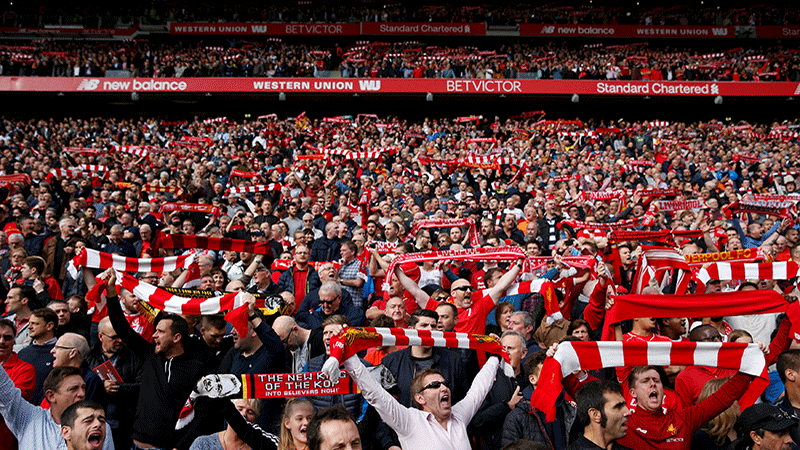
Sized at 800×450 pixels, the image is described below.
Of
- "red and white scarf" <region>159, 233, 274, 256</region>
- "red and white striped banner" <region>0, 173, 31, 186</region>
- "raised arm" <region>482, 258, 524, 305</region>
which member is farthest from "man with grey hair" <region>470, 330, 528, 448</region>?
"red and white striped banner" <region>0, 173, 31, 186</region>

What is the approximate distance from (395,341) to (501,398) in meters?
0.76

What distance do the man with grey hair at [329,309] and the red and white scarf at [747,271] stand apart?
3204 millimetres

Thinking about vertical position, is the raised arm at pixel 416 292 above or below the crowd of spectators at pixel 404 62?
below

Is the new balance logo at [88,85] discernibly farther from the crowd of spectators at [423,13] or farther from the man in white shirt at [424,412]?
the man in white shirt at [424,412]

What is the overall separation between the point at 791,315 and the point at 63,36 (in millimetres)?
37052

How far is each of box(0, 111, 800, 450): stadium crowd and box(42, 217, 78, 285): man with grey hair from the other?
3 centimetres

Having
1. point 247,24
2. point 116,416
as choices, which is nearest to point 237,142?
point 116,416

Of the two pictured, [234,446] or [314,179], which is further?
[314,179]

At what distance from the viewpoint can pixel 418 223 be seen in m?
8.83

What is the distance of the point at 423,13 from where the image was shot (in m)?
35.7

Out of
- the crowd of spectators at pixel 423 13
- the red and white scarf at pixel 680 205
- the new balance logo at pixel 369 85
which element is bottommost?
the red and white scarf at pixel 680 205

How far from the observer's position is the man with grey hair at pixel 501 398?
11.2 feet

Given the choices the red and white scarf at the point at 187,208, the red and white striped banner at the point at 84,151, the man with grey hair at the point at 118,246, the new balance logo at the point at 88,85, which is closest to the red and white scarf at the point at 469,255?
the man with grey hair at the point at 118,246

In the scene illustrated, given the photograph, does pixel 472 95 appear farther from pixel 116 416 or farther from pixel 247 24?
pixel 116 416
